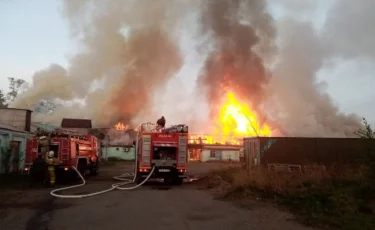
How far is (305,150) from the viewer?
2258 centimetres

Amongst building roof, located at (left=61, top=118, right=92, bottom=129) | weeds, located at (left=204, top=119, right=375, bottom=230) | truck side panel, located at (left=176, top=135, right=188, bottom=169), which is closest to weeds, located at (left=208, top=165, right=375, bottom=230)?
weeds, located at (left=204, top=119, right=375, bottom=230)

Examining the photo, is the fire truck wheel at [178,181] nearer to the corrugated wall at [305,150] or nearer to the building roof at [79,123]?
the corrugated wall at [305,150]

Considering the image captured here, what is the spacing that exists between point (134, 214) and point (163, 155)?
9794 millimetres

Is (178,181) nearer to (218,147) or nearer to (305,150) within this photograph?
(305,150)

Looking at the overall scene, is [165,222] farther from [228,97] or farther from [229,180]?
[228,97]

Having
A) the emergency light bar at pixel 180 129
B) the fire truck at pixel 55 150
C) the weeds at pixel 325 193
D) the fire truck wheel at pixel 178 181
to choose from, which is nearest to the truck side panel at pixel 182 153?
the emergency light bar at pixel 180 129

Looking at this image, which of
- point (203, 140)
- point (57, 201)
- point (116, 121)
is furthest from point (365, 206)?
point (203, 140)

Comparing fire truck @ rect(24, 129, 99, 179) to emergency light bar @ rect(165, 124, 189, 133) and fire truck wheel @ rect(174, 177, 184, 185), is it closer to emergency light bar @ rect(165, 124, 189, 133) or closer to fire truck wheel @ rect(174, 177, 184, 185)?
emergency light bar @ rect(165, 124, 189, 133)

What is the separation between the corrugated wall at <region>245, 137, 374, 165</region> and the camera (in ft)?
73.2

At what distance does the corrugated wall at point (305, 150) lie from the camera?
878 inches

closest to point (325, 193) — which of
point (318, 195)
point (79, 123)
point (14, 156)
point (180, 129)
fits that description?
point (318, 195)

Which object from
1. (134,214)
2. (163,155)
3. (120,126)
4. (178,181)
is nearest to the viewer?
(134,214)

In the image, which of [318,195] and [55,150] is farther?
[55,150]

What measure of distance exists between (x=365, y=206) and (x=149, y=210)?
583cm
